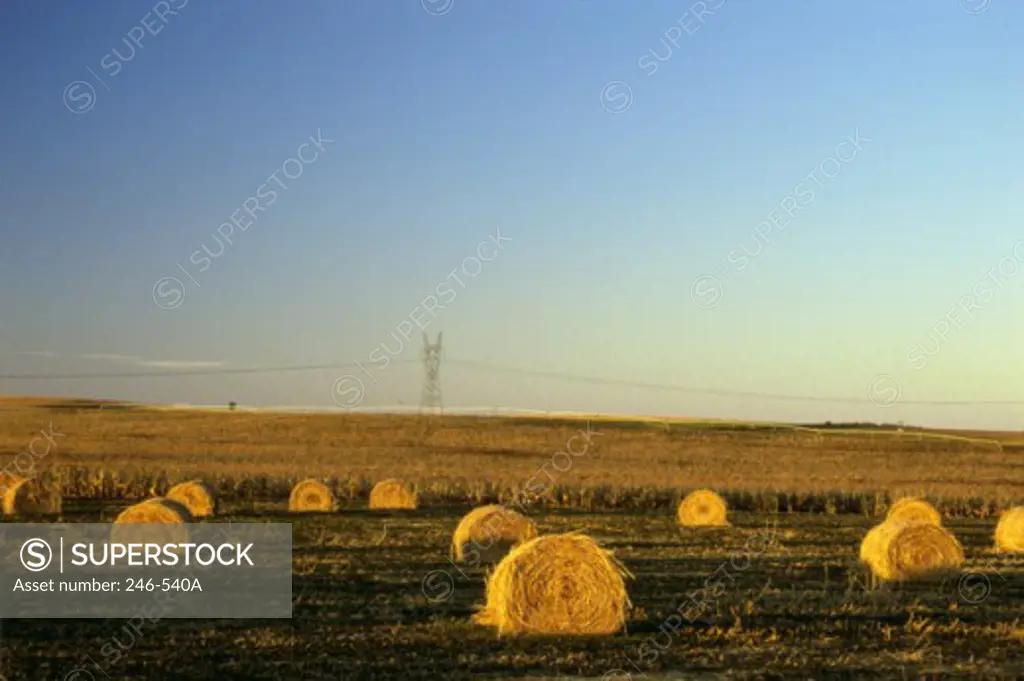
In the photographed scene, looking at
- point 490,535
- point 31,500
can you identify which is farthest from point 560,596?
point 31,500

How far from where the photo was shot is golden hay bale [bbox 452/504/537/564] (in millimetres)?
20625

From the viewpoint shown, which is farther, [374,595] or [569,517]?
[569,517]

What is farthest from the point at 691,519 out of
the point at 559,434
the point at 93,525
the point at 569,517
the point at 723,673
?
the point at 559,434

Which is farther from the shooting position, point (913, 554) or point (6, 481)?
point (6, 481)

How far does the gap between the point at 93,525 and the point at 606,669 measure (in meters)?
16.0

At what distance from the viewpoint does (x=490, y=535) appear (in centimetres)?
2097

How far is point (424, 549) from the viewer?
72.0 ft

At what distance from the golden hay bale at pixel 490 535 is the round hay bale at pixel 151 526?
4556mm

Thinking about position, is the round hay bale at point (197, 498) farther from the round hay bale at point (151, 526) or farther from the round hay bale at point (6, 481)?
the round hay bale at point (151, 526)

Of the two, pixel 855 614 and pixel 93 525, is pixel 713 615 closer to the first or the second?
pixel 855 614

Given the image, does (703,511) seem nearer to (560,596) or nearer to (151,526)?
(151,526)

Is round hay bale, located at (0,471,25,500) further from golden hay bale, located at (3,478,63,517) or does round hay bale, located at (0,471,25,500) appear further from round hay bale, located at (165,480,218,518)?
round hay bale, located at (165,480,218,518)

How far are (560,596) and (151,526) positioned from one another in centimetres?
932

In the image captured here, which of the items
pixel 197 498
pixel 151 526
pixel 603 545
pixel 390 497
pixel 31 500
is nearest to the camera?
pixel 151 526
